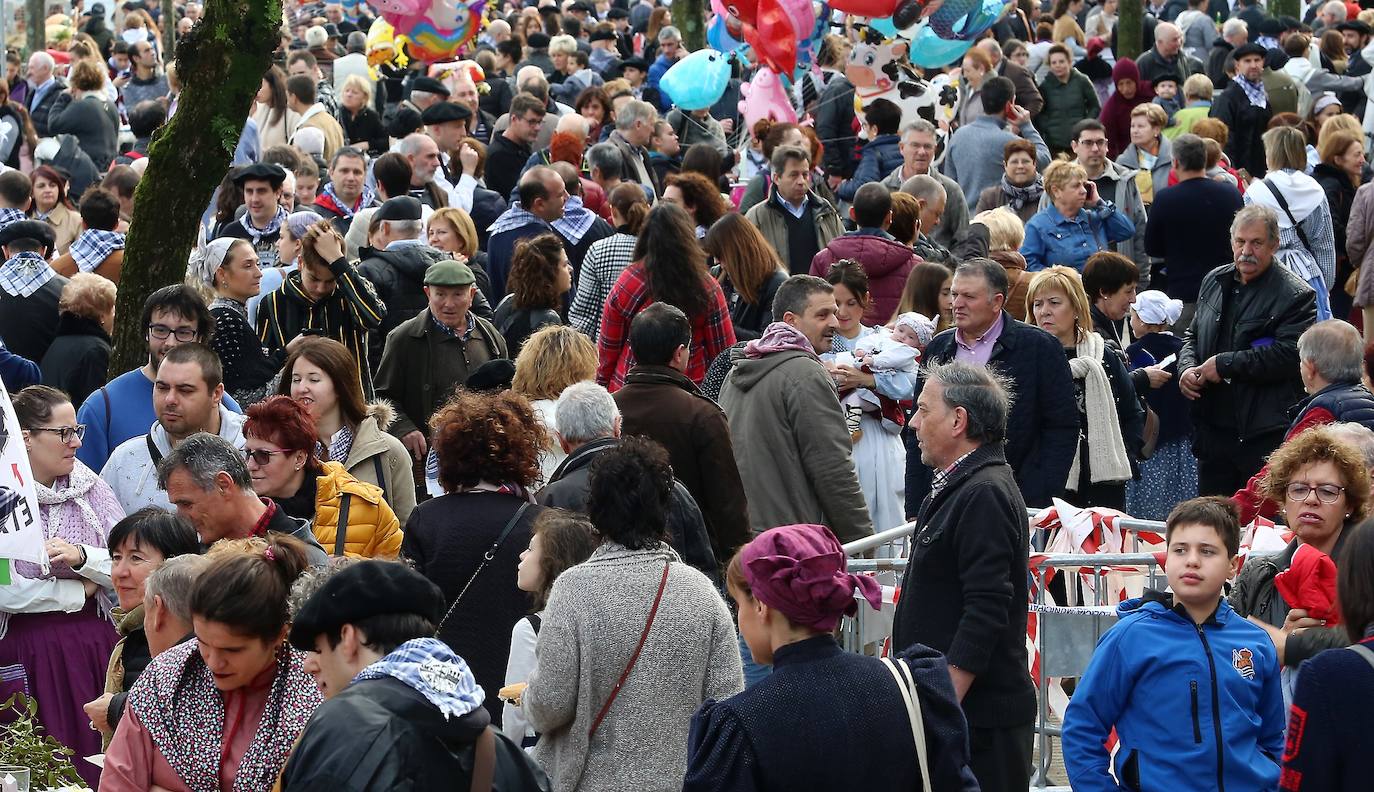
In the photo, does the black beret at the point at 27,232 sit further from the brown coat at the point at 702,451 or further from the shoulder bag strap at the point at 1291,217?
the shoulder bag strap at the point at 1291,217

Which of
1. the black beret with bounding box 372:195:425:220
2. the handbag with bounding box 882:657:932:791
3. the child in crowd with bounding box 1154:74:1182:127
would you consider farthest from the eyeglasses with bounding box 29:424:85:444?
the child in crowd with bounding box 1154:74:1182:127

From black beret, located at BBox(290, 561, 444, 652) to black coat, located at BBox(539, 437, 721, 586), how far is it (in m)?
1.98

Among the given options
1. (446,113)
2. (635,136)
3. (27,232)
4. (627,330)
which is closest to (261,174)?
(27,232)

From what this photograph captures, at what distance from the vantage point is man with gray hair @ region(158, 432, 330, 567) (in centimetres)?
542

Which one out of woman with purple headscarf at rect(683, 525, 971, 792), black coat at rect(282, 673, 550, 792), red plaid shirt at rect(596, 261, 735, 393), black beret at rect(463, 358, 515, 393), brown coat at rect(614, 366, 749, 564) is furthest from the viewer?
red plaid shirt at rect(596, 261, 735, 393)

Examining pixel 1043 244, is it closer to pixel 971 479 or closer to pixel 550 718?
pixel 971 479

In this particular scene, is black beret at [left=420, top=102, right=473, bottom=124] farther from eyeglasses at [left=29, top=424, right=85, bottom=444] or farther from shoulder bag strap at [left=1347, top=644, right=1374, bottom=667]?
shoulder bag strap at [left=1347, top=644, right=1374, bottom=667]

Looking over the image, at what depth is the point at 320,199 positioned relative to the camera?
1180cm

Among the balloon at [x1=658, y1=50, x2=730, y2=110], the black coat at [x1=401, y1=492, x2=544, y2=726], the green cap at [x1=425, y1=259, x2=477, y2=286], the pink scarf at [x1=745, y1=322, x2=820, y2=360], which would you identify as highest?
the balloon at [x1=658, y1=50, x2=730, y2=110]

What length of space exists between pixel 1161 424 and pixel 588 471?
505 cm

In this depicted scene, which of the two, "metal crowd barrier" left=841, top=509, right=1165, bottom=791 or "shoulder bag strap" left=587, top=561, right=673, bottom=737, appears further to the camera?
"metal crowd barrier" left=841, top=509, right=1165, bottom=791

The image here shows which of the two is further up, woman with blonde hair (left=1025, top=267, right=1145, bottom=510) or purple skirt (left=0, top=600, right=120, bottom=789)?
woman with blonde hair (left=1025, top=267, right=1145, bottom=510)

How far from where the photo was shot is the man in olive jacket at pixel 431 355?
328 inches

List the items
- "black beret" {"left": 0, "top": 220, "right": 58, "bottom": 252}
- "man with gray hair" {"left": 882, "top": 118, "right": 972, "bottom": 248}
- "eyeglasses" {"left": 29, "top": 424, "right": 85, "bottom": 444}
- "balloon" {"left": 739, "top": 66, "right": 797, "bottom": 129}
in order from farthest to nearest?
"balloon" {"left": 739, "top": 66, "right": 797, "bottom": 129}, "man with gray hair" {"left": 882, "top": 118, "right": 972, "bottom": 248}, "black beret" {"left": 0, "top": 220, "right": 58, "bottom": 252}, "eyeglasses" {"left": 29, "top": 424, "right": 85, "bottom": 444}
